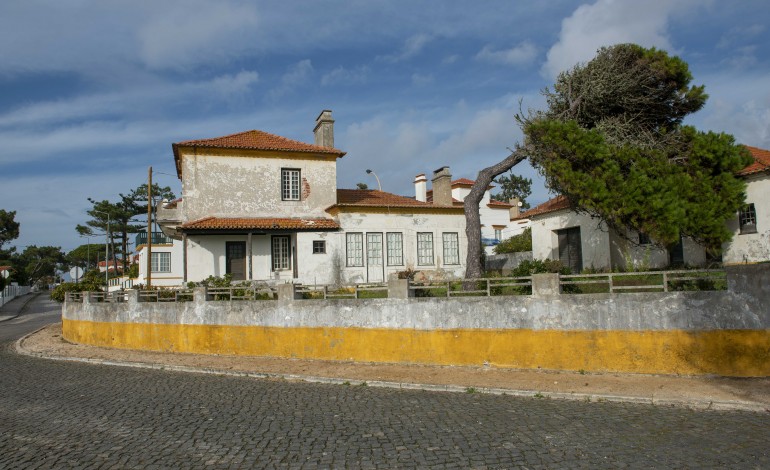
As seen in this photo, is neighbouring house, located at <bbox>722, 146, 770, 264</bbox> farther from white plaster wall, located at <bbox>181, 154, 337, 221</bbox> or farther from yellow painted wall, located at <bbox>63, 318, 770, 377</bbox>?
white plaster wall, located at <bbox>181, 154, 337, 221</bbox>

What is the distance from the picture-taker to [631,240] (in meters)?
18.3

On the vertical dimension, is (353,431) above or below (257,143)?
below

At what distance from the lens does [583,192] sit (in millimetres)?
15398

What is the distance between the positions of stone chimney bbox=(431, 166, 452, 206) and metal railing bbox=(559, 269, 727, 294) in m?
14.3

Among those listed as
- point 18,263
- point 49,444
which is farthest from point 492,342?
point 18,263

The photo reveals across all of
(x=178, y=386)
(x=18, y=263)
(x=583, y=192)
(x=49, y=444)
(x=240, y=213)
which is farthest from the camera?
(x=18, y=263)

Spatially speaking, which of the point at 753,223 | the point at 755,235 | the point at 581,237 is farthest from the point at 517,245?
the point at 755,235

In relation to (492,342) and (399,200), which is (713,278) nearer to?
(492,342)

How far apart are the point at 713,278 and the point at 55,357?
18.6m

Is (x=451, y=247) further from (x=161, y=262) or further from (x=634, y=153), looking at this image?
(x=161, y=262)

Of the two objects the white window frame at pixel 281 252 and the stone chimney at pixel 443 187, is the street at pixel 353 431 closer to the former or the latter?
the white window frame at pixel 281 252

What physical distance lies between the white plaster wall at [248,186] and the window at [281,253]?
A: 112cm

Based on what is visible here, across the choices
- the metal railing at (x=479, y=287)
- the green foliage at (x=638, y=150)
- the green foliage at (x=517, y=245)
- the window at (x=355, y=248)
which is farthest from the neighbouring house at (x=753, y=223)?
the window at (x=355, y=248)

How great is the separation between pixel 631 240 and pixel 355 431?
13.8 meters
